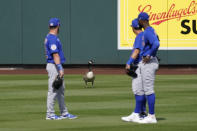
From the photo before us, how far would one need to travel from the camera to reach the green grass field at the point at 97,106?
974 cm

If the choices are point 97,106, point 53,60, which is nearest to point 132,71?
point 53,60

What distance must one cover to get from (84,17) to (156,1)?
11.5ft

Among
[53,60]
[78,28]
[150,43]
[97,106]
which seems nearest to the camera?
[150,43]

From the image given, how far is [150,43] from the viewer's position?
9.95 meters

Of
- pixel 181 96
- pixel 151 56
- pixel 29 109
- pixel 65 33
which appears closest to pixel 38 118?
pixel 29 109

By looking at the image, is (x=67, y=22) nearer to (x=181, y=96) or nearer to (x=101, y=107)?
(x=181, y=96)

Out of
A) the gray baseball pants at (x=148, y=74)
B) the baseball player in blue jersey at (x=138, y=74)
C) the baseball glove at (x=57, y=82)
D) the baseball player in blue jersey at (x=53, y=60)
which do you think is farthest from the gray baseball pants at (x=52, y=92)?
the gray baseball pants at (x=148, y=74)

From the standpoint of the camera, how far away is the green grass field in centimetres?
974

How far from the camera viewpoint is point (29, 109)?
39.8ft

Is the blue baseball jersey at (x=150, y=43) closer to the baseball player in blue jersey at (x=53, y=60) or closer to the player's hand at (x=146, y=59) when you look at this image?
the player's hand at (x=146, y=59)

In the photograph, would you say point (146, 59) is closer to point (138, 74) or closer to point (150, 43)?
point (150, 43)

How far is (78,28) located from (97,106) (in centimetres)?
1564

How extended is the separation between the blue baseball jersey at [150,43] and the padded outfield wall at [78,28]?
1797 centimetres

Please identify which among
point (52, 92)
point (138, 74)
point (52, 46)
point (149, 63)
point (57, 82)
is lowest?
point (52, 92)
